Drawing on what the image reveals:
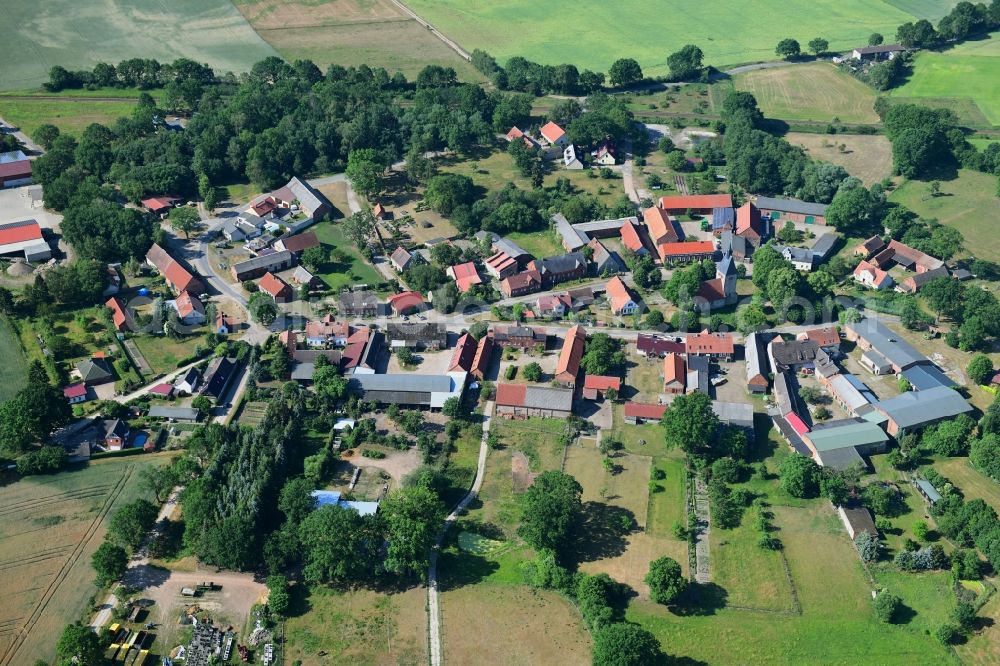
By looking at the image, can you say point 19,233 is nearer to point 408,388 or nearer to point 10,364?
point 10,364

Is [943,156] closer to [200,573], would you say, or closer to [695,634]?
[695,634]

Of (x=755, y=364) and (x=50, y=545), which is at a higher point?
(x=755, y=364)

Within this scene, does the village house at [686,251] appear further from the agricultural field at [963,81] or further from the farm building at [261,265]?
the agricultural field at [963,81]

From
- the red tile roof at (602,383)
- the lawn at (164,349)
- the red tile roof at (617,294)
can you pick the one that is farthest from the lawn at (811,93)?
the lawn at (164,349)

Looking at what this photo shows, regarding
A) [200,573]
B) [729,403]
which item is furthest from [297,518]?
[729,403]

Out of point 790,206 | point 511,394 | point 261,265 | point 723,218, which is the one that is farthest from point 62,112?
point 790,206

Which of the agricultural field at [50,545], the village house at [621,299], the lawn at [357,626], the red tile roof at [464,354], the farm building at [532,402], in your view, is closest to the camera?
the lawn at [357,626]
